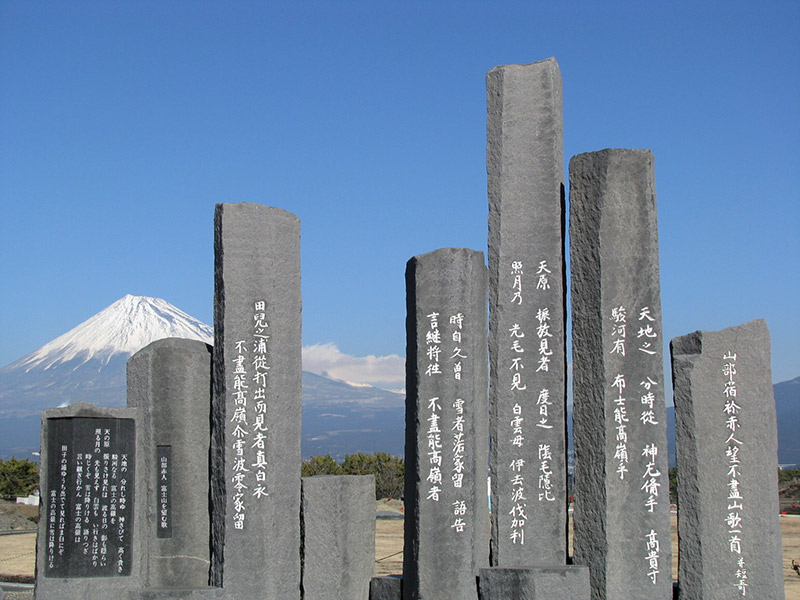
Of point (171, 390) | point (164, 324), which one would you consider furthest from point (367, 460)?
point (164, 324)

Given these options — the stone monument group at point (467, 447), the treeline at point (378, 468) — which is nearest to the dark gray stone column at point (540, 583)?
the stone monument group at point (467, 447)

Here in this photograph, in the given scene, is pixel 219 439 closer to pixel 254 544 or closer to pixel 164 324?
pixel 254 544

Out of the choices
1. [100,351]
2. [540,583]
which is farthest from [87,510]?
[100,351]

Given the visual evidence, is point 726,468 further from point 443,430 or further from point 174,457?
point 174,457

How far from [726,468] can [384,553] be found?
6.07 metres

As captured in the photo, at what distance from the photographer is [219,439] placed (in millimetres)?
6309

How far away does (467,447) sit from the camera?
246 inches

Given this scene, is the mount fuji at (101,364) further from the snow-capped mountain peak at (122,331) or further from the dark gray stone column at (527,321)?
the dark gray stone column at (527,321)

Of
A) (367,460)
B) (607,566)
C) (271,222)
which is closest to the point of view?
(607,566)

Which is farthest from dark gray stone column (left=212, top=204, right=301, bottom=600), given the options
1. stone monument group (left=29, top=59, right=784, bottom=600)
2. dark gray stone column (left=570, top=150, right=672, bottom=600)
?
dark gray stone column (left=570, top=150, right=672, bottom=600)

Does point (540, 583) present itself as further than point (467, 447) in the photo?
No

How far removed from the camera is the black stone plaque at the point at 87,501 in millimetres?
6113

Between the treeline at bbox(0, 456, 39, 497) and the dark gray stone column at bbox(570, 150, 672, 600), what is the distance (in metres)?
20.8

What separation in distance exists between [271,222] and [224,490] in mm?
2079
